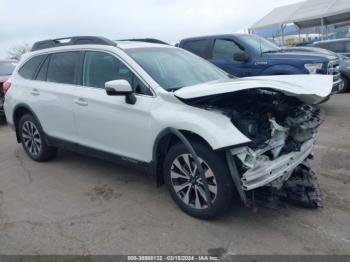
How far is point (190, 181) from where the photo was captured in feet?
13.2

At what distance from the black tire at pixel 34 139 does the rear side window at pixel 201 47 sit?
495 centimetres

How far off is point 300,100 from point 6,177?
13.5 ft

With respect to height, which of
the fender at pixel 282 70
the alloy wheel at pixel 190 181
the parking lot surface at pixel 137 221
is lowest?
the parking lot surface at pixel 137 221

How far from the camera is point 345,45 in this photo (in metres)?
14.6

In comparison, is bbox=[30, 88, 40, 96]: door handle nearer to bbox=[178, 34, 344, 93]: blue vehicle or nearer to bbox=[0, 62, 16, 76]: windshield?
bbox=[178, 34, 344, 93]: blue vehicle

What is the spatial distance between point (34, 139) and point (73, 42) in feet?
5.50

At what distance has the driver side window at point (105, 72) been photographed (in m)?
4.47

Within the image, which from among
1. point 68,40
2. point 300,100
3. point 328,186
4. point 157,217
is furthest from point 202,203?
point 68,40

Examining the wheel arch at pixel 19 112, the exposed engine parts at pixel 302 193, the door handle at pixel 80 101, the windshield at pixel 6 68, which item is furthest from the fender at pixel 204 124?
the windshield at pixel 6 68

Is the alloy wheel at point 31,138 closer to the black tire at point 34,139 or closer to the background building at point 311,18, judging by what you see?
the black tire at point 34,139

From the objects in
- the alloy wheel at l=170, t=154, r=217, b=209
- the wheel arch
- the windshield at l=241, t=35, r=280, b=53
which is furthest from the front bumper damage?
the windshield at l=241, t=35, r=280, b=53

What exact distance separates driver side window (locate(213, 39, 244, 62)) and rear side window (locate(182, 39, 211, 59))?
0.21 m

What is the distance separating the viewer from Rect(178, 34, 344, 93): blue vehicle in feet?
28.1

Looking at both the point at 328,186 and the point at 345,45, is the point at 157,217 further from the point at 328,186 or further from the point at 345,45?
the point at 345,45
